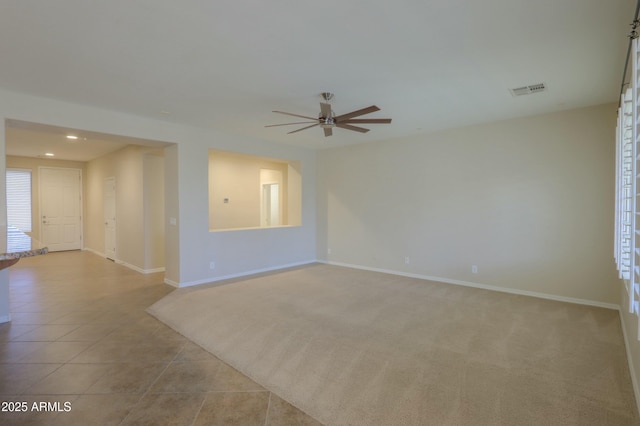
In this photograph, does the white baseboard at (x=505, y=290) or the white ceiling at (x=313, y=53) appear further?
the white baseboard at (x=505, y=290)

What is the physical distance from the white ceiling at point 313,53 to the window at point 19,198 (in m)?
6.65

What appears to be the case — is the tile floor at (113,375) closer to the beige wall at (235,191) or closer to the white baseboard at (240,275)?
the white baseboard at (240,275)

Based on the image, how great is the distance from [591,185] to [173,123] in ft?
20.1

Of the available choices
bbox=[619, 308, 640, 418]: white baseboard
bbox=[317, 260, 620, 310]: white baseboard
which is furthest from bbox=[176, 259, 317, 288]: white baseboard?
bbox=[619, 308, 640, 418]: white baseboard

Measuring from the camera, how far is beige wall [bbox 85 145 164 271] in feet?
20.7

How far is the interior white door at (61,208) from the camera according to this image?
8.87m

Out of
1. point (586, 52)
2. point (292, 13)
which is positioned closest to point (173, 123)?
point (292, 13)

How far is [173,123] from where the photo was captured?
509 centimetres

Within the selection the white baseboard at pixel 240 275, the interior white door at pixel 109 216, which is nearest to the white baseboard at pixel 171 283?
the white baseboard at pixel 240 275

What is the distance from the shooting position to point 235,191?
779 centimetres

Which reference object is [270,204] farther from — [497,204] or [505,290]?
[505,290]

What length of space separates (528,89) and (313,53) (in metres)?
2.59

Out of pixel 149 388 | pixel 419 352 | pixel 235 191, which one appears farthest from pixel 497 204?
pixel 235 191

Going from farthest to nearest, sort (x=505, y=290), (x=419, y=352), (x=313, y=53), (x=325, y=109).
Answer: (x=505, y=290), (x=325, y=109), (x=419, y=352), (x=313, y=53)
